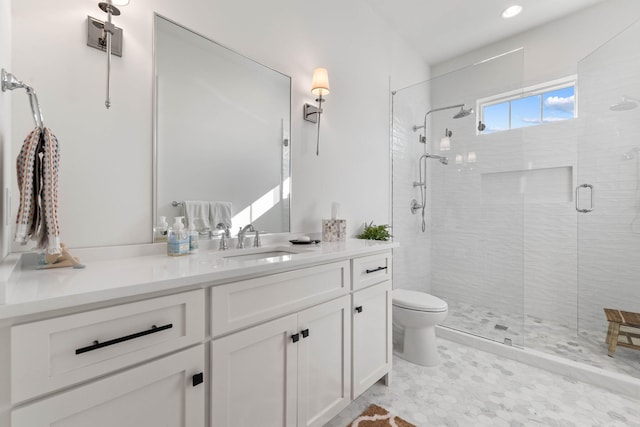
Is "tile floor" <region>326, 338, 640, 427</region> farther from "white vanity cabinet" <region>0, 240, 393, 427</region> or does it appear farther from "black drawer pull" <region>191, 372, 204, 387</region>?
"black drawer pull" <region>191, 372, 204, 387</region>

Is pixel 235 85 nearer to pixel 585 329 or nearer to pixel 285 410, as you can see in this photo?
pixel 285 410

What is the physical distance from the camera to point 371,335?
168 cm

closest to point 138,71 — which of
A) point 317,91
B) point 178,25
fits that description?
point 178,25

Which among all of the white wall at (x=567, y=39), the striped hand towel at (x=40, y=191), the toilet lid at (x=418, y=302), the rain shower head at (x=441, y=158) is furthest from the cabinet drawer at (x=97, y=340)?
the white wall at (x=567, y=39)

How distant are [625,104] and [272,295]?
285cm

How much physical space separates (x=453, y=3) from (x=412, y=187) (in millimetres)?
1573

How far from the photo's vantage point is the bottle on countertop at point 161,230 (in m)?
1.28

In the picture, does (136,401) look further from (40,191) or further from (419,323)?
(419,323)

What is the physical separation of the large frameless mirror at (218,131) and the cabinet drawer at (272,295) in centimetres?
55

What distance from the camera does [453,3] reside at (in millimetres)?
2453

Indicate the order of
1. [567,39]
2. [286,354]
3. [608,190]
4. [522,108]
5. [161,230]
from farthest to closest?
[522,108] < [567,39] < [608,190] < [161,230] < [286,354]

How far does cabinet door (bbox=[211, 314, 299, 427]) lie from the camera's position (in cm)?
96

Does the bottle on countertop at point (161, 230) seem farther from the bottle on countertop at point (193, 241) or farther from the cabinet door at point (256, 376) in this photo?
the cabinet door at point (256, 376)

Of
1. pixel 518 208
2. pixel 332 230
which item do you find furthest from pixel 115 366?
pixel 518 208
